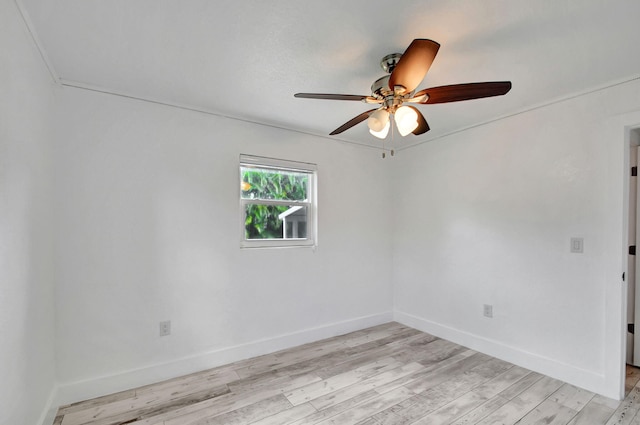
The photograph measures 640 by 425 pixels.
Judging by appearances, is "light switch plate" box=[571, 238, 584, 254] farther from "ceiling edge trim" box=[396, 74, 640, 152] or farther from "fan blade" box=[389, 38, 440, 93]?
"fan blade" box=[389, 38, 440, 93]

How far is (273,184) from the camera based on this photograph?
312cm

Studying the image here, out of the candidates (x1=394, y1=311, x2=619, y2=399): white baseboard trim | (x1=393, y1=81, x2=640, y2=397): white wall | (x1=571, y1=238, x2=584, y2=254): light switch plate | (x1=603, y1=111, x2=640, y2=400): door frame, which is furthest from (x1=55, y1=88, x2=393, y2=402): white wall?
(x1=603, y1=111, x2=640, y2=400): door frame

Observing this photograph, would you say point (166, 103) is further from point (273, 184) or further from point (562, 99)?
point (562, 99)

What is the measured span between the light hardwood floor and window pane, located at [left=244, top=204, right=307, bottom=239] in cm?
119

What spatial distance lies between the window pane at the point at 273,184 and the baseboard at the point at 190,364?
1.44m

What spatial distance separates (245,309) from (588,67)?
325cm

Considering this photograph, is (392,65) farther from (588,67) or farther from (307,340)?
(307,340)

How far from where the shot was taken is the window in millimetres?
2938

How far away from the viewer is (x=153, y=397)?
2.19m

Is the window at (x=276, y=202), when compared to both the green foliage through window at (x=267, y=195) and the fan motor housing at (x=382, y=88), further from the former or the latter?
the fan motor housing at (x=382, y=88)

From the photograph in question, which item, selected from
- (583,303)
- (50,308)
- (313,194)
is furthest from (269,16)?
(583,303)

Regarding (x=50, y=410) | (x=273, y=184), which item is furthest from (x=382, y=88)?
(x=50, y=410)

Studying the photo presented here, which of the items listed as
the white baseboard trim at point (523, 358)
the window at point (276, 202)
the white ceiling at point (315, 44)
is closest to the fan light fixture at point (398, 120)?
the white ceiling at point (315, 44)

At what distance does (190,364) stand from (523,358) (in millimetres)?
2916
